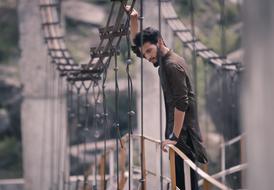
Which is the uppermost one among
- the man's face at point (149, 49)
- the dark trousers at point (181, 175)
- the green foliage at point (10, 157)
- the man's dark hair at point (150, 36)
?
the man's dark hair at point (150, 36)

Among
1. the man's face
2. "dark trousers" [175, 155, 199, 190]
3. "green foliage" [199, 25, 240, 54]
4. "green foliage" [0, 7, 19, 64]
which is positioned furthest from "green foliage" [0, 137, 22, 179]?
the man's face

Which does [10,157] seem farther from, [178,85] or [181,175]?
[178,85]

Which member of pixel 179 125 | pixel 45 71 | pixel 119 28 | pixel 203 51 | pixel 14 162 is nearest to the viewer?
pixel 179 125

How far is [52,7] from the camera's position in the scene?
8.02 m

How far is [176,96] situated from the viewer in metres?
3.89

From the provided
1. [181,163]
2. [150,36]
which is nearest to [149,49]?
[150,36]

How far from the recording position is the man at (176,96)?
12.8 ft

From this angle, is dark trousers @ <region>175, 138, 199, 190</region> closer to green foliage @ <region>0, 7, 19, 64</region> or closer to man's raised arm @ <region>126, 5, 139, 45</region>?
man's raised arm @ <region>126, 5, 139, 45</region>

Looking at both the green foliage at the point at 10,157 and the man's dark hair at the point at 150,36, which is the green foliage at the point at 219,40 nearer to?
the green foliage at the point at 10,157

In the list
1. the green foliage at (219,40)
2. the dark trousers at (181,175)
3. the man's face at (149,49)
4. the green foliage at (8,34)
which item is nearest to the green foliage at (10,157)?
the green foliage at (8,34)

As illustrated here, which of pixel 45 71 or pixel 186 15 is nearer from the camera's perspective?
pixel 45 71

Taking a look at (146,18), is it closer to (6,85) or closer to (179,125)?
(179,125)

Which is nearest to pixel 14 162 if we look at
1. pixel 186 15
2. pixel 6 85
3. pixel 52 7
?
pixel 6 85

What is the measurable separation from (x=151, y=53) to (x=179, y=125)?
1.21 ft
